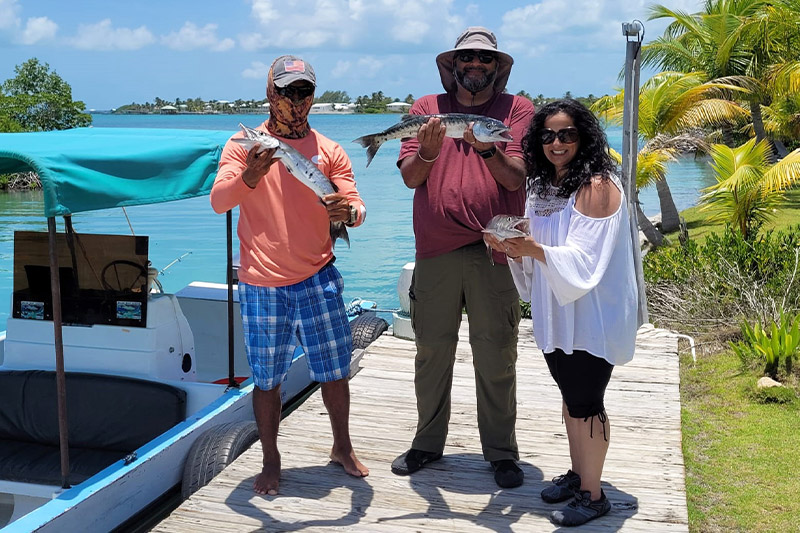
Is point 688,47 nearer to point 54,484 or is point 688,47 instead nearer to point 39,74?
point 54,484

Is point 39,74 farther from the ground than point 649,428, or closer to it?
farther from the ground

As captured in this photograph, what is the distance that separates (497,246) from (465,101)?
0.97 metres

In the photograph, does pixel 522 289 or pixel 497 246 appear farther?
pixel 522 289

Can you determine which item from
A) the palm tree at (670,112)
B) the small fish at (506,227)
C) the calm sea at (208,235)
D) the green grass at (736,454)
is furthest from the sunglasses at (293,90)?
the calm sea at (208,235)

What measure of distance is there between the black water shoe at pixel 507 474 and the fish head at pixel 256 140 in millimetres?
2072

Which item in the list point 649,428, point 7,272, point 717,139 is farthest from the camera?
point 717,139

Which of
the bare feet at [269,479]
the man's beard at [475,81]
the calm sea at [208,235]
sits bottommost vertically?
the calm sea at [208,235]

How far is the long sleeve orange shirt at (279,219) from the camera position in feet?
13.3

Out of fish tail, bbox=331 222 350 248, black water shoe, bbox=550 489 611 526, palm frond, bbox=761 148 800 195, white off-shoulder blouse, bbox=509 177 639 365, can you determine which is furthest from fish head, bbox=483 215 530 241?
palm frond, bbox=761 148 800 195

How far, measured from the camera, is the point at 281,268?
4082 mm

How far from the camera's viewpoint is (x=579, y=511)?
399 centimetres

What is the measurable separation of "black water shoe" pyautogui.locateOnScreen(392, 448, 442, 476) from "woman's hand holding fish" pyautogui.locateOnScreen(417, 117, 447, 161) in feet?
5.68

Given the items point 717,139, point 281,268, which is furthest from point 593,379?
point 717,139

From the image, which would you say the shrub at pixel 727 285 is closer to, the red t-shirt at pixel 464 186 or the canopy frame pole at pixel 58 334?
the red t-shirt at pixel 464 186
